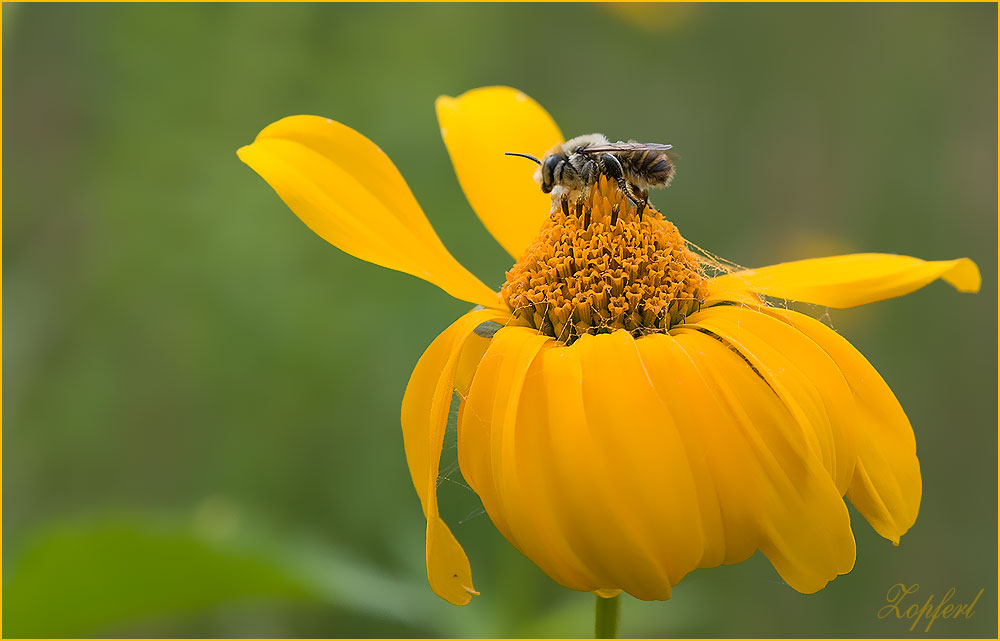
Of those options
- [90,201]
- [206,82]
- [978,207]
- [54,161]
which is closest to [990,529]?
[978,207]

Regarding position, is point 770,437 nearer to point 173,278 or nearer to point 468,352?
point 468,352

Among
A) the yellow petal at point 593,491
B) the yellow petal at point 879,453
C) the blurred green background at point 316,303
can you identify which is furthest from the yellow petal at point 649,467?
the blurred green background at point 316,303

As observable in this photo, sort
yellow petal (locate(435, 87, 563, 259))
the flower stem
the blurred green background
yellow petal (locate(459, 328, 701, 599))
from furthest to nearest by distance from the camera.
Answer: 1. the blurred green background
2. yellow petal (locate(435, 87, 563, 259))
3. the flower stem
4. yellow petal (locate(459, 328, 701, 599))

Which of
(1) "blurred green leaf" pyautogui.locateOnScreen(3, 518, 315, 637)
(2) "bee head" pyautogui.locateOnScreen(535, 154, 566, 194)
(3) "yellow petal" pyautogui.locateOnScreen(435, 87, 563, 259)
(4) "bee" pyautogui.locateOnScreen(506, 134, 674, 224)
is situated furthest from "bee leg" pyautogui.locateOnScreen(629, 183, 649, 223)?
(1) "blurred green leaf" pyautogui.locateOnScreen(3, 518, 315, 637)

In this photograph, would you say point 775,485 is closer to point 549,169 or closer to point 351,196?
point 549,169

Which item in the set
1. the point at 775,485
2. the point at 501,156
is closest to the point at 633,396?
the point at 775,485

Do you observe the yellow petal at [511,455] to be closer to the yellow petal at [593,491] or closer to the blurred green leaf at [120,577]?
the yellow petal at [593,491]

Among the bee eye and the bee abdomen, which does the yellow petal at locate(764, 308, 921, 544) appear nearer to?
the bee abdomen
